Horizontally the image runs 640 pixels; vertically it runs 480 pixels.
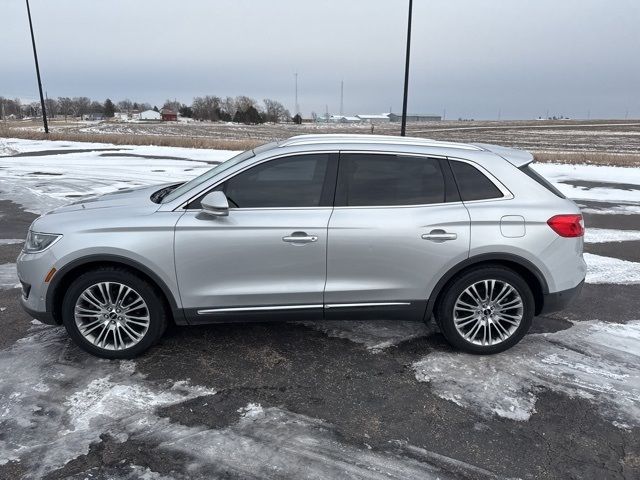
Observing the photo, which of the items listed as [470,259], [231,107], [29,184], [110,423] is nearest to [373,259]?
[470,259]

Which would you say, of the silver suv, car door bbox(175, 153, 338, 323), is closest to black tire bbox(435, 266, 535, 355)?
the silver suv

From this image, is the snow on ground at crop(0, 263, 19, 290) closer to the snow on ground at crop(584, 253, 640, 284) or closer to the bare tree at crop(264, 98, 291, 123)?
the snow on ground at crop(584, 253, 640, 284)

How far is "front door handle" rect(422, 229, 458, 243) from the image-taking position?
12.4 feet

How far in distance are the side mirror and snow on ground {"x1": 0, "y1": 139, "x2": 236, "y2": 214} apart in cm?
729

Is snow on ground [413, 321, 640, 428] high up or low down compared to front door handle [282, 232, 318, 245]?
down

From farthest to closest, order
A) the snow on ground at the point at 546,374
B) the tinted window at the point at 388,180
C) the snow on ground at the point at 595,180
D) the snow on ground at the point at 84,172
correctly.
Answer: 1. the snow on ground at the point at 595,180
2. the snow on ground at the point at 84,172
3. the tinted window at the point at 388,180
4. the snow on ground at the point at 546,374

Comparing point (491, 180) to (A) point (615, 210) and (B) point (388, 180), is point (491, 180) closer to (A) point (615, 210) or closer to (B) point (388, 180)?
(B) point (388, 180)

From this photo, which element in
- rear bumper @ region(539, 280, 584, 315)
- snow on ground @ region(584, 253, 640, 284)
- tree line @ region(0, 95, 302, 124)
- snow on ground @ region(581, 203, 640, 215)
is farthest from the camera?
tree line @ region(0, 95, 302, 124)

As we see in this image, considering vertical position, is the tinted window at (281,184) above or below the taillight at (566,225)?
above

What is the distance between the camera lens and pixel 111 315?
12.5 feet

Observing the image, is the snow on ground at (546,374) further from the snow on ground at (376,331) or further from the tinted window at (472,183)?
the tinted window at (472,183)

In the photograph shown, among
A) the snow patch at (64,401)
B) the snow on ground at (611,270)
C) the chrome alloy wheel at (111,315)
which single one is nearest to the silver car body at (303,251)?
the chrome alloy wheel at (111,315)

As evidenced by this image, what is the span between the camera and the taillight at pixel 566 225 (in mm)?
3873

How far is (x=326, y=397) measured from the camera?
3436mm
